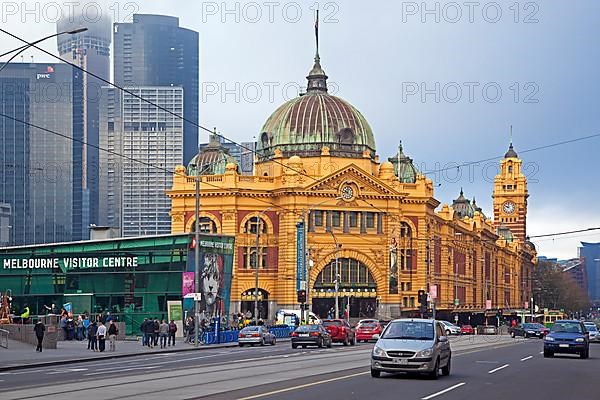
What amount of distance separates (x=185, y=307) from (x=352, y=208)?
1615 inches

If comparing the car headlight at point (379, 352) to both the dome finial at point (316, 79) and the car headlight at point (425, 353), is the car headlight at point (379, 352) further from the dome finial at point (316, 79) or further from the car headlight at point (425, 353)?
the dome finial at point (316, 79)

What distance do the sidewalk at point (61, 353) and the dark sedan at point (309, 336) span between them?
15.0 ft

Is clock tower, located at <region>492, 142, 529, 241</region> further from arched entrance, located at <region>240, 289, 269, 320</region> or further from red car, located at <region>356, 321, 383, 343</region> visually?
red car, located at <region>356, 321, 383, 343</region>

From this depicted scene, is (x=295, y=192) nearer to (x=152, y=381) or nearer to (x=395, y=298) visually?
(x=395, y=298)

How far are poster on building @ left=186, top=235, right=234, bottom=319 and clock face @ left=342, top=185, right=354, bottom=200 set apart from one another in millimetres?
32493

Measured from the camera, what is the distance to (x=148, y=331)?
55938 mm

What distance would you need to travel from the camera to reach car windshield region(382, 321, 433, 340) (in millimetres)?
28688

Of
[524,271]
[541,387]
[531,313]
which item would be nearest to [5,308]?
[541,387]

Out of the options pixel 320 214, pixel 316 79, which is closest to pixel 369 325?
pixel 320 214

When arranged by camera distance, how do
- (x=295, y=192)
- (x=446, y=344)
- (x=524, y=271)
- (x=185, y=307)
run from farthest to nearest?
(x=524, y=271)
(x=295, y=192)
(x=185, y=307)
(x=446, y=344)

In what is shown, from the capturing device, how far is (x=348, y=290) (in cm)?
10525

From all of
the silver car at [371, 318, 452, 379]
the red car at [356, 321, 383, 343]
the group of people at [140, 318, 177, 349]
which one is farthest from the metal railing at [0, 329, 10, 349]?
the silver car at [371, 318, 452, 379]

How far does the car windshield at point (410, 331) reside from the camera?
28688 millimetres

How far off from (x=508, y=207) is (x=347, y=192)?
97.2m
